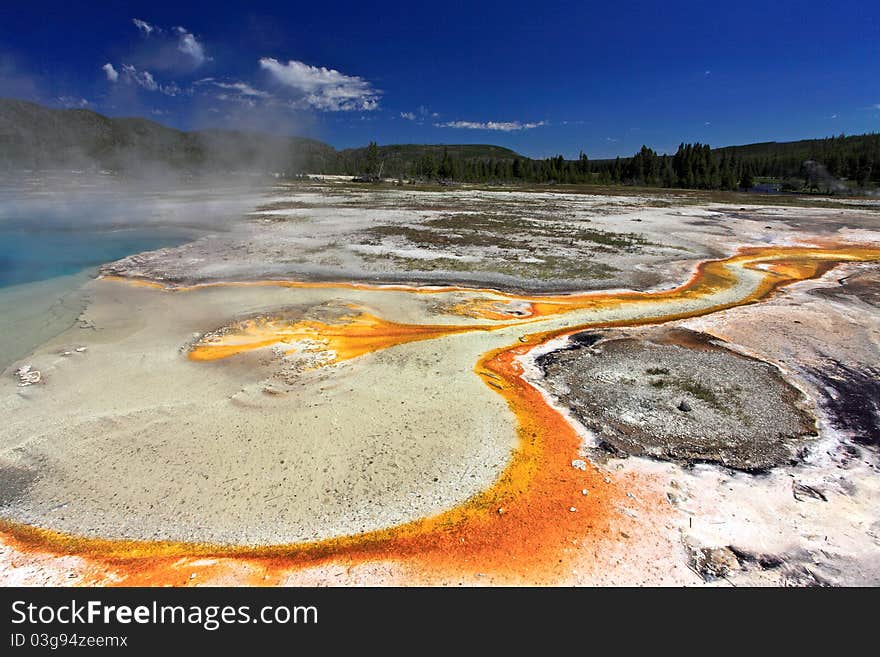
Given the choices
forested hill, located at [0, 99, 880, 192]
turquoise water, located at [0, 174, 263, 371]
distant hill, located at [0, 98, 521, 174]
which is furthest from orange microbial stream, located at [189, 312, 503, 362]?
distant hill, located at [0, 98, 521, 174]

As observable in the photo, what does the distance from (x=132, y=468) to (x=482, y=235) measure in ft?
53.2

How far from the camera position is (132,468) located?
460 centimetres

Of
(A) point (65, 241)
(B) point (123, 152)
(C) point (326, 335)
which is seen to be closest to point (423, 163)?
(B) point (123, 152)

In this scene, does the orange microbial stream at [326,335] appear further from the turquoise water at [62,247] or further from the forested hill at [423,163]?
the forested hill at [423,163]

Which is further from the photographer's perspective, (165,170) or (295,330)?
(165,170)

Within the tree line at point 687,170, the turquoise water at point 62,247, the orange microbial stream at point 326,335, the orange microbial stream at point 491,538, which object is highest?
the tree line at point 687,170
